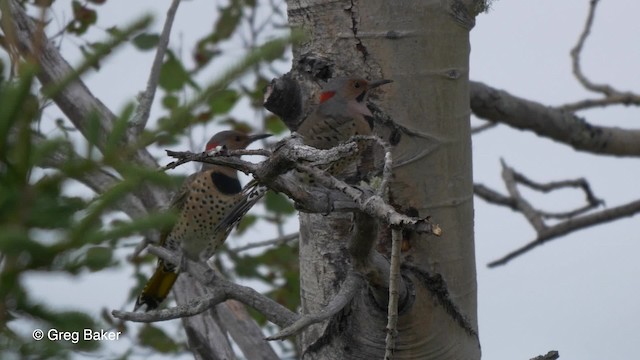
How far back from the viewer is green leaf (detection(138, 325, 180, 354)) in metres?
4.70

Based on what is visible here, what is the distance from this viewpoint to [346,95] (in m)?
3.23

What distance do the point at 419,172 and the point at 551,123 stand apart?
1.58 meters

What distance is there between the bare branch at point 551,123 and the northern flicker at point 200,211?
48.6 inches

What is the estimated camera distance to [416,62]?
282 centimetres

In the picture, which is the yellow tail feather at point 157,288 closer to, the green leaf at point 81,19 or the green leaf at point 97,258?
the green leaf at point 81,19

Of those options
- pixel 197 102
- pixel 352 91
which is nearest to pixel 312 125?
pixel 352 91

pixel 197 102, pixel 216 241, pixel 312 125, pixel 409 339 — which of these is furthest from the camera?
pixel 216 241

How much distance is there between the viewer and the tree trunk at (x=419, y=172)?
2.78 metres

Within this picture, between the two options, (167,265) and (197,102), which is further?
(167,265)

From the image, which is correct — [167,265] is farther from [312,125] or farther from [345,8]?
[345,8]

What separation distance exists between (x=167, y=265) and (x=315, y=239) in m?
2.30

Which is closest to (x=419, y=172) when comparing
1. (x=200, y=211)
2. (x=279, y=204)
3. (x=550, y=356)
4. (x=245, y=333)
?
(x=550, y=356)

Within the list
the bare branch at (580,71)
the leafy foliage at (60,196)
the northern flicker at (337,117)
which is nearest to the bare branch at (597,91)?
the bare branch at (580,71)

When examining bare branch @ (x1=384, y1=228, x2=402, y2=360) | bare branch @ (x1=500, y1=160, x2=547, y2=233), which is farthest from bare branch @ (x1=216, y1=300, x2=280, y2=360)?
bare branch @ (x1=384, y1=228, x2=402, y2=360)
